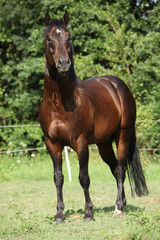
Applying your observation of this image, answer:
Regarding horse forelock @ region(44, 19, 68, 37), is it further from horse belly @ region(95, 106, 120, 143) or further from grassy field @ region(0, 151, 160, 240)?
grassy field @ region(0, 151, 160, 240)

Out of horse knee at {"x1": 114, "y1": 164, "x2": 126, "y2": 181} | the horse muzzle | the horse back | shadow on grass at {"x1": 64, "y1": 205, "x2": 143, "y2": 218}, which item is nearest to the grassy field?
shadow on grass at {"x1": 64, "y1": 205, "x2": 143, "y2": 218}

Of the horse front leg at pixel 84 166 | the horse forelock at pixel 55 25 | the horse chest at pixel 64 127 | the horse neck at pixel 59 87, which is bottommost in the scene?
the horse front leg at pixel 84 166

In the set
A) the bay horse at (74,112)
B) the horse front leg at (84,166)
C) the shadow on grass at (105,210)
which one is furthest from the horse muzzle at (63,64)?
the shadow on grass at (105,210)

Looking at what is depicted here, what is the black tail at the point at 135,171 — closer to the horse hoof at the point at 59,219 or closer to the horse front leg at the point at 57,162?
the horse front leg at the point at 57,162

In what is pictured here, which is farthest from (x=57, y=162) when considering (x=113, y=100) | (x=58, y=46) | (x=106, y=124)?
(x=58, y=46)

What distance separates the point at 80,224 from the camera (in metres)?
4.37

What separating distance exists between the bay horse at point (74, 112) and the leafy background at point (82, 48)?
6.07m

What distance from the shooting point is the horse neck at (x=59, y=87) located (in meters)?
4.43

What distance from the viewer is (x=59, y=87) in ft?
14.6

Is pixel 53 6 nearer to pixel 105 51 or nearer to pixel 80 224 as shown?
pixel 105 51

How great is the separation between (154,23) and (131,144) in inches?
351

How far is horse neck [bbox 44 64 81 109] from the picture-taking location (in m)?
4.43

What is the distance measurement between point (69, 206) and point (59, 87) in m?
2.51

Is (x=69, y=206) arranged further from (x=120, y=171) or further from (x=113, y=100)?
(x=113, y=100)
